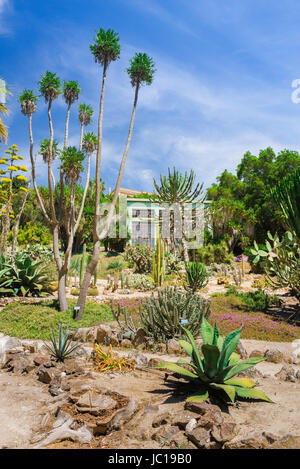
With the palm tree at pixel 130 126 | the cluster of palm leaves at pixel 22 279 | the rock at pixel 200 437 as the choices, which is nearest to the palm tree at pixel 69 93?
the palm tree at pixel 130 126

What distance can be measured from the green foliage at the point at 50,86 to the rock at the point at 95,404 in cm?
800

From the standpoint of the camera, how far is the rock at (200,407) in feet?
8.98

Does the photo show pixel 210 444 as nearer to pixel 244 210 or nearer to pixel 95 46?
pixel 95 46

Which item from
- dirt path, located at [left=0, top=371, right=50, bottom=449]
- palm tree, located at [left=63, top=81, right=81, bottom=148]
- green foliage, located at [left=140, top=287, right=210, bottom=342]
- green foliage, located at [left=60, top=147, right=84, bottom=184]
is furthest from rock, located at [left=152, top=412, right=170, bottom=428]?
palm tree, located at [left=63, top=81, right=81, bottom=148]

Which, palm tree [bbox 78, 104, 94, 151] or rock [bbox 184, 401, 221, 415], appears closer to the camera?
rock [bbox 184, 401, 221, 415]

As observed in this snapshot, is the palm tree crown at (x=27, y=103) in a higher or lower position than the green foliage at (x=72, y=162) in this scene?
higher

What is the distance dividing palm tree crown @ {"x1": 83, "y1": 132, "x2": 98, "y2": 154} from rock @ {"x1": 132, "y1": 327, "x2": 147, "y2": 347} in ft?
18.3

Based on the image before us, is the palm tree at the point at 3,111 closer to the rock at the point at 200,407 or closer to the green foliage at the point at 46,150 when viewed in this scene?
the green foliage at the point at 46,150

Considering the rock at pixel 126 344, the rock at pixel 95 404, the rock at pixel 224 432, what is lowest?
the rock at pixel 126 344

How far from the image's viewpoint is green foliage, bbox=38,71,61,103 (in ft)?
28.9

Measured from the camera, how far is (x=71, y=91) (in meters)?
9.16

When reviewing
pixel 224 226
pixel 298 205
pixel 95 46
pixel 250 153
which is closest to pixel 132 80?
pixel 95 46

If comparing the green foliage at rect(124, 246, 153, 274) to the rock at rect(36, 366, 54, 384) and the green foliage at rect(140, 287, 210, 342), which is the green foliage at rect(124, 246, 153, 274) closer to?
the green foliage at rect(140, 287, 210, 342)

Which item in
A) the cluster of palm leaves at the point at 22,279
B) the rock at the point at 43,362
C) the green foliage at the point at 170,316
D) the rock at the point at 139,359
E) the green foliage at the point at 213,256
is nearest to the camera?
the rock at the point at 43,362
